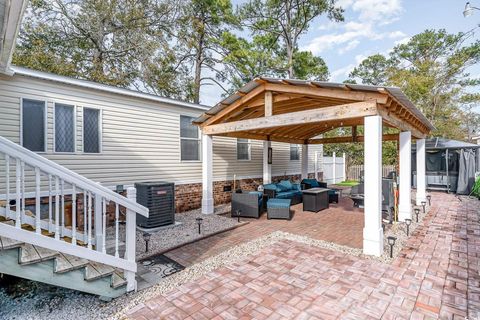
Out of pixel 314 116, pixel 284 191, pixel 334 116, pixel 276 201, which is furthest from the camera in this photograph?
pixel 284 191

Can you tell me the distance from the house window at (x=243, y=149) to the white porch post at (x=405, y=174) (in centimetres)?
560

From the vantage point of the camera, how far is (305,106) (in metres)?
7.14

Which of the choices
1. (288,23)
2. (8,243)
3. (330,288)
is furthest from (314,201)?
(288,23)

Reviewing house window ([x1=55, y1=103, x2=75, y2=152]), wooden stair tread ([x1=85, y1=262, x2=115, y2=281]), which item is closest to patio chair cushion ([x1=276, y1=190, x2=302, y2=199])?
wooden stair tread ([x1=85, y1=262, x2=115, y2=281])

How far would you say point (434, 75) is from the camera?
54.7 feet

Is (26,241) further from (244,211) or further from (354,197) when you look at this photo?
(354,197)

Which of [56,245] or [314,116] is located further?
[314,116]

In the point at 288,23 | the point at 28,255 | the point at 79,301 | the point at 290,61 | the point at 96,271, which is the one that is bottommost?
the point at 79,301

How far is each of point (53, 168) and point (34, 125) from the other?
3.73 meters

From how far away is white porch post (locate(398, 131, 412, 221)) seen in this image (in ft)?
20.9

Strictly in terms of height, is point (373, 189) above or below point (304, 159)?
below

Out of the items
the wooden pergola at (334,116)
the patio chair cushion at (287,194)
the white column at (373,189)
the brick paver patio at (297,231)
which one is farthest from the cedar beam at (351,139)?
the white column at (373,189)

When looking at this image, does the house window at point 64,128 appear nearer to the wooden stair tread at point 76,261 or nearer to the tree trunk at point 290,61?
the wooden stair tread at point 76,261

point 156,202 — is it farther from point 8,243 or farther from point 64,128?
point 8,243
